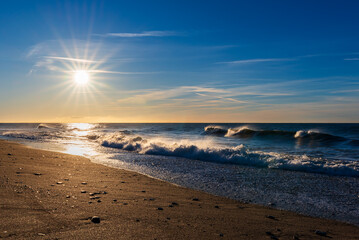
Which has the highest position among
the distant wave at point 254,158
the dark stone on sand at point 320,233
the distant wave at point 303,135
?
the distant wave at point 303,135

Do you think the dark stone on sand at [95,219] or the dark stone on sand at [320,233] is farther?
the dark stone on sand at [320,233]

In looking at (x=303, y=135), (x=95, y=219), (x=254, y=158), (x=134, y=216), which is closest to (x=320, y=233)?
(x=134, y=216)

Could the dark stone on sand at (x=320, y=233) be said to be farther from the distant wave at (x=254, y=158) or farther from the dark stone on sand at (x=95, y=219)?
the distant wave at (x=254, y=158)

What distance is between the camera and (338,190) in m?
6.71

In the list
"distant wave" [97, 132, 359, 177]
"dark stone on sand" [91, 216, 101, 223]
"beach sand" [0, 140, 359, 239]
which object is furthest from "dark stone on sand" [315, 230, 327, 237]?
"distant wave" [97, 132, 359, 177]

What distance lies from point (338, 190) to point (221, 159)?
5.74m

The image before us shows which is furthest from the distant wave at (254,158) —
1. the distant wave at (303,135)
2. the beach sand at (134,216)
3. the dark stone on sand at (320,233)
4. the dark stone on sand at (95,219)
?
the distant wave at (303,135)

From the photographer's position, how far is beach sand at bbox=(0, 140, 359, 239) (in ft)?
11.0

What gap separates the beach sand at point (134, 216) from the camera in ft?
11.0

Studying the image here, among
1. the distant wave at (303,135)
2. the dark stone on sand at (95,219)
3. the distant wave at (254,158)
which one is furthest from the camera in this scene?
the distant wave at (303,135)

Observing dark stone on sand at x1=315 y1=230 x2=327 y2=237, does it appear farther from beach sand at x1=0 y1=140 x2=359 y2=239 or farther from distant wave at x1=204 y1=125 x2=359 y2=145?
distant wave at x1=204 y1=125 x2=359 y2=145

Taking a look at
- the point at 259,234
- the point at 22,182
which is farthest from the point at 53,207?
the point at 259,234

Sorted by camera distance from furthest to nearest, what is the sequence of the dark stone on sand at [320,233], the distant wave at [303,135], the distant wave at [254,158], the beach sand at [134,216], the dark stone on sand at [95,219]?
the distant wave at [303,135] < the distant wave at [254,158] < the dark stone on sand at [320,233] < the dark stone on sand at [95,219] < the beach sand at [134,216]

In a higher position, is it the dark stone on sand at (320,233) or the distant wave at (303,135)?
the distant wave at (303,135)
